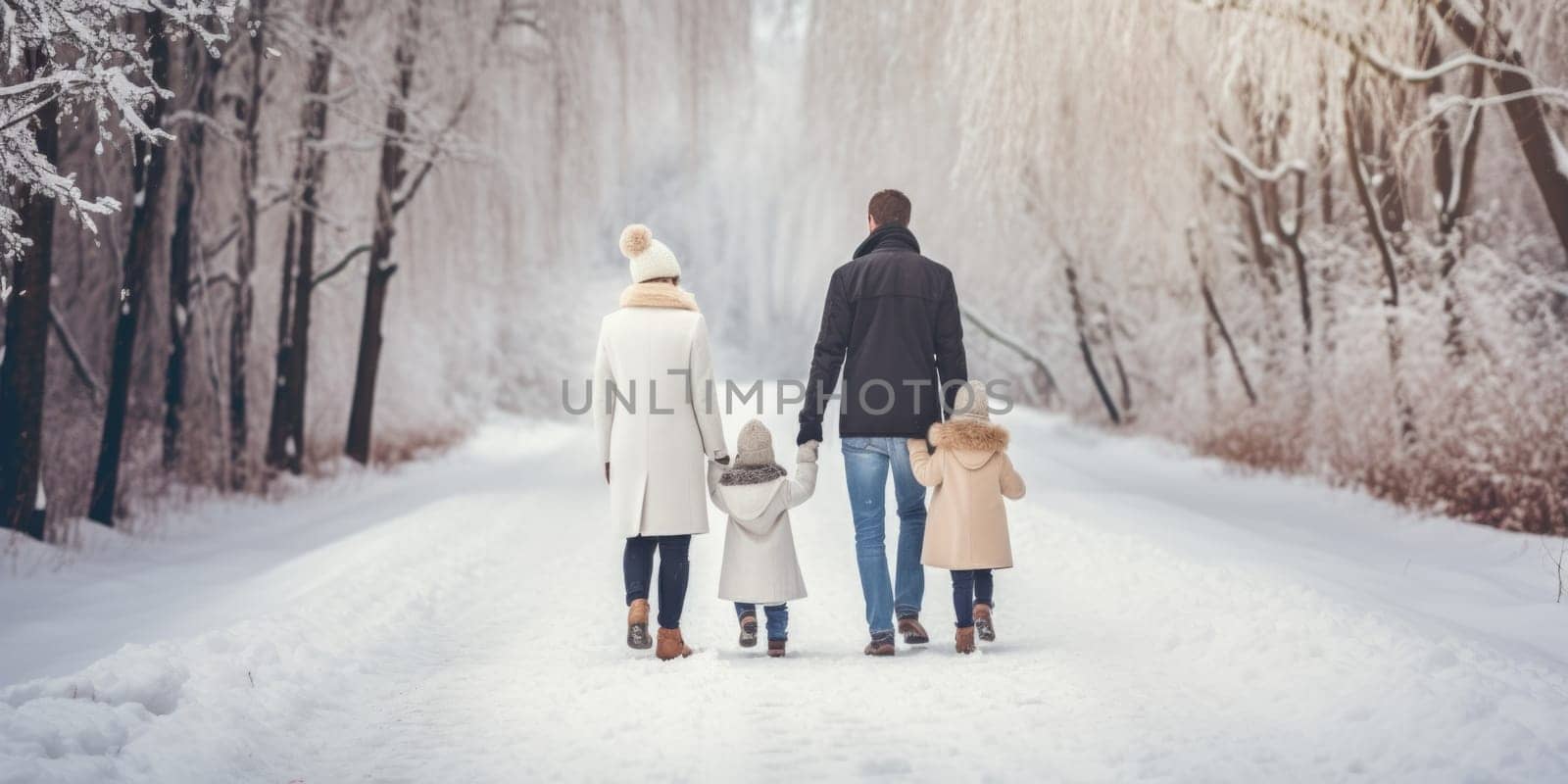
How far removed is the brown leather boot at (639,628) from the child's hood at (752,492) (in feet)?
1.82

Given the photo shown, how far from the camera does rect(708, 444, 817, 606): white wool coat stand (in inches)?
184

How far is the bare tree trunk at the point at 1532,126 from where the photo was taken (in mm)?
7539

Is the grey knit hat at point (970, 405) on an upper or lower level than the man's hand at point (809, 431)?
upper

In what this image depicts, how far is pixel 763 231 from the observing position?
25547mm

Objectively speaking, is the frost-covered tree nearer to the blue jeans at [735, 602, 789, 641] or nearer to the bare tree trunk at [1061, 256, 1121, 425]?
the blue jeans at [735, 602, 789, 641]

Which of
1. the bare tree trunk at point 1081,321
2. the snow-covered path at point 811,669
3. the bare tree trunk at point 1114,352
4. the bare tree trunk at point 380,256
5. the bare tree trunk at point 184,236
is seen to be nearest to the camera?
the snow-covered path at point 811,669

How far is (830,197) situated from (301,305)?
6528mm

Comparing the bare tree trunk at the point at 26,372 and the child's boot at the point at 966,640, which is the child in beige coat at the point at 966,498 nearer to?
the child's boot at the point at 966,640

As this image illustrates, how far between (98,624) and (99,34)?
2.85 m

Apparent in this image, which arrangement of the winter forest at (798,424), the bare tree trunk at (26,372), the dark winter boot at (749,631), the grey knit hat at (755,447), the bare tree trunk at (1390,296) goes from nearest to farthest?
the winter forest at (798,424), the grey knit hat at (755,447), the dark winter boot at (749,631), the bare tree trunk at (26,372), the bare tree trunk at (1390,296)

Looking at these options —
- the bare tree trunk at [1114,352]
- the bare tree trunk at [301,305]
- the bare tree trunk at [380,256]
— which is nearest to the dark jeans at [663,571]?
the bare tree trunk at [301,305]

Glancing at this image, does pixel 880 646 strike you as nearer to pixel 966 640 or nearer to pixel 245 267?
pixel 966 640

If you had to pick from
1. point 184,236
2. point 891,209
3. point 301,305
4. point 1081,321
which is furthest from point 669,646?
point 1081,321

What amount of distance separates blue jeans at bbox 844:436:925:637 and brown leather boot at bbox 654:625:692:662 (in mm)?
774
